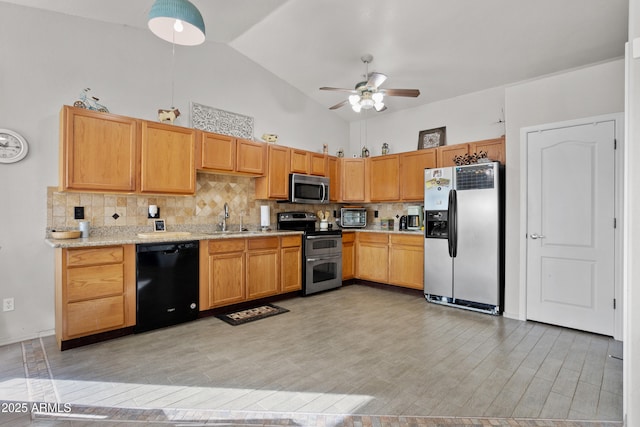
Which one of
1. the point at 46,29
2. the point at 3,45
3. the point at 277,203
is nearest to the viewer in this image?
the point at 3,45

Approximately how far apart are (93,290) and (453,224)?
4.03 meters

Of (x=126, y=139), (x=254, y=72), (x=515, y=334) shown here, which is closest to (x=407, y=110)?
(x=254, y=72)

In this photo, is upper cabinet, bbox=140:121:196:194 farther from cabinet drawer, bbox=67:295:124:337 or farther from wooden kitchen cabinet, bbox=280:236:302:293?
wooden kitchen cabinet, bbox=280:236:302:293

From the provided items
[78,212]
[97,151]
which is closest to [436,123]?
[97,151]

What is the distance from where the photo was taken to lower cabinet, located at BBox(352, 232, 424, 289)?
15.6 ft

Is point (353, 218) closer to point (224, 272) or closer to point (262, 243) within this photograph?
point (262, 243)

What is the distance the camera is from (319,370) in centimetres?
249

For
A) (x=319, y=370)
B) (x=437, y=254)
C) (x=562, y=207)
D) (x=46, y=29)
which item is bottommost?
(x=319, y=370)

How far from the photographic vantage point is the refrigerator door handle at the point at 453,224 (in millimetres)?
4184

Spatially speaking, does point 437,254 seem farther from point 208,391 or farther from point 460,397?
point 208,391

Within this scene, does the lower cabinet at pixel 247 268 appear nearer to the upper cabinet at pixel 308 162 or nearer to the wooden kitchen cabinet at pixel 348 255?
the wooden kitchen cabinet at pixel 348 255

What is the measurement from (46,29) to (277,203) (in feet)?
10.9

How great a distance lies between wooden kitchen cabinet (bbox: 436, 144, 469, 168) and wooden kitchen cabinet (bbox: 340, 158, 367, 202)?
1.34 meters

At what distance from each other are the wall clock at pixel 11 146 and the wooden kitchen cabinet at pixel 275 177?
258 cm
